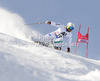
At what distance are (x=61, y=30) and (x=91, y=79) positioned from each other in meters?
7.66

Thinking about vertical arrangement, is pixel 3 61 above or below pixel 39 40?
below

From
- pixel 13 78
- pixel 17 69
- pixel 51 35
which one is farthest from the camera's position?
pixel 51 35

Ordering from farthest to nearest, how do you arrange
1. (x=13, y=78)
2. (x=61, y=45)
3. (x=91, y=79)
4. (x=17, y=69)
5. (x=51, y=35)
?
(x=51, y=35) → (x=61, y=45) → (x=91, y=79) → (x=17, y=69) → (x=13, y=78)

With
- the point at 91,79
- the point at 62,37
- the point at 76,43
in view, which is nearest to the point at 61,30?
the point at 62,37

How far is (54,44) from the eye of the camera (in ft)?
35.5

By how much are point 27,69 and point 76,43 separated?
28.1 ft

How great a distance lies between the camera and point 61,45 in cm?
1064

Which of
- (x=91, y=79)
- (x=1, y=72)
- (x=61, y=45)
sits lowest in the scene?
(x=91, y=79)

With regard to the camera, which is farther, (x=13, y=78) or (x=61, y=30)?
(x=61, y=30)

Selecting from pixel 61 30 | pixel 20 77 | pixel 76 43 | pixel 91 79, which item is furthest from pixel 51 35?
pixel 20 77

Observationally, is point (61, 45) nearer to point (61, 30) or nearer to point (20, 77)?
point (61, 30)

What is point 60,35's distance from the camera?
36.1 ft

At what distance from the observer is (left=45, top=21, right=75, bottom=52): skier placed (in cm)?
1061

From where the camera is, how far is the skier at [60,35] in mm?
10609
